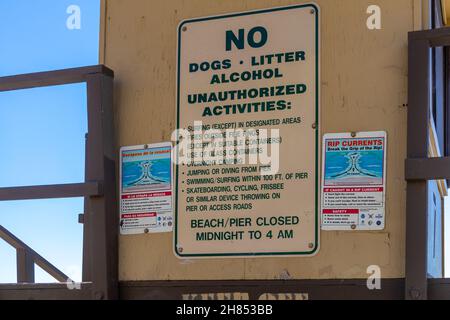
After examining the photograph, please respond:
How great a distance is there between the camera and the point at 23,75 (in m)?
3.17

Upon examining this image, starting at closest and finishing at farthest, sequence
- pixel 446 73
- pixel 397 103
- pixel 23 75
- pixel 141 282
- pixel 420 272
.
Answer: pixel 420 272, pixel 397 103, pixel 141 282, pixel 23 75, pixel 446 73

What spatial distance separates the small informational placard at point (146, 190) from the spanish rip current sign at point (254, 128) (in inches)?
2.2

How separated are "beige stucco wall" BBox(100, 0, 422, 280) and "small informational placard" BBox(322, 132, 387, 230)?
0.10ft

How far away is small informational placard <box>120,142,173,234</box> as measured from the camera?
2949mm

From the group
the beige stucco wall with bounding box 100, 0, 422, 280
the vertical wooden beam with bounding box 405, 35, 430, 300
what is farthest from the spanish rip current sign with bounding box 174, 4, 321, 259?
the vertical wooden beam with bounding box 405, 35, 430, 300

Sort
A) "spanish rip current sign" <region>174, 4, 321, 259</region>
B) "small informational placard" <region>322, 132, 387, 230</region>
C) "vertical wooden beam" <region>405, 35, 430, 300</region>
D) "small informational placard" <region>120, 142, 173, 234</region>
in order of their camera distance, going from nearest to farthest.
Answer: "vertical wooden beam" <region>405, 35, 430, 300</region> < "small informational placard" <region>322, 132, 387, 230</region> < "spanish rip current sign" <region>174, 4, 321, 259</region> < "small informational placard" <region>120, 142, 173, 234</region>

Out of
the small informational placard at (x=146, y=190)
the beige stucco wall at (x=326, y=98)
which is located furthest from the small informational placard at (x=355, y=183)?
the small informational placard at (x=146, y=190)

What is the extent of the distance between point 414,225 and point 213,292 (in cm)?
76

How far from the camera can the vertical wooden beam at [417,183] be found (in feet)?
8.30

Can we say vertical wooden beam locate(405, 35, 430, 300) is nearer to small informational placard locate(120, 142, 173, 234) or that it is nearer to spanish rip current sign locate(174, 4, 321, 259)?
spanish rip current sign locate(174, 4, 321, 259)

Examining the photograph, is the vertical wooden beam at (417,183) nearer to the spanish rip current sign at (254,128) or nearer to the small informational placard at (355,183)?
the small informational placard at (355,183)

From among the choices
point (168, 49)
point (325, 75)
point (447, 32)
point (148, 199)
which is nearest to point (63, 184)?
point (148, 199)

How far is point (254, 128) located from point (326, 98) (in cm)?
28
